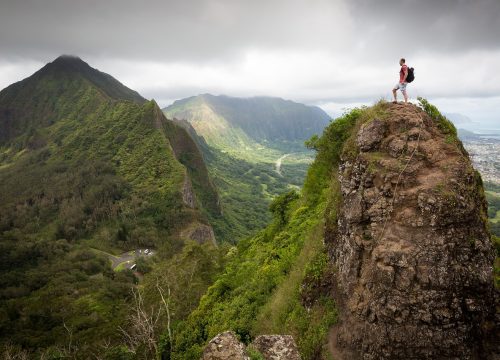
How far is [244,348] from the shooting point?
1088cm

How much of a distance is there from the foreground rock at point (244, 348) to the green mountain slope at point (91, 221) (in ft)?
193

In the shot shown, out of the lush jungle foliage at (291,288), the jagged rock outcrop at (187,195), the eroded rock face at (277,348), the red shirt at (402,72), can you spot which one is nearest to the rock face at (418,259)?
Result: the lush jungle foliage at (291,288)

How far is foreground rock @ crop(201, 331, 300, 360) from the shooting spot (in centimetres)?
1052

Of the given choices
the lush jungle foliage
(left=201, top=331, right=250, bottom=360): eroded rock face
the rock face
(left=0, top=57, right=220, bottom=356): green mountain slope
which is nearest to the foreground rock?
(left=201, top=331, right=250, bottom=360): eroded rock face

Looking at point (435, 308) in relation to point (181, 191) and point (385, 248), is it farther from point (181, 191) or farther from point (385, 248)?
point (181, 191)

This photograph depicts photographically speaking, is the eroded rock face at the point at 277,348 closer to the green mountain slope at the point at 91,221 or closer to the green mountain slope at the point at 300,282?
the green mountain slope at the point at 300,282

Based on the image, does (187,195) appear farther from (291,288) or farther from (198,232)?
(291,288)

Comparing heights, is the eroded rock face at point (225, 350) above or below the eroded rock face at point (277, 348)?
above

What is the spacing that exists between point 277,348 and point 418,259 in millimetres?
7207

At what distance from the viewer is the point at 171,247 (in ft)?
403

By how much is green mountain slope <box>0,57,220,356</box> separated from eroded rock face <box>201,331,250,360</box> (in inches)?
2337

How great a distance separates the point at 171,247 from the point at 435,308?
115 meters

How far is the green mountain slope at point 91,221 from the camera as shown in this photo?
8506cm

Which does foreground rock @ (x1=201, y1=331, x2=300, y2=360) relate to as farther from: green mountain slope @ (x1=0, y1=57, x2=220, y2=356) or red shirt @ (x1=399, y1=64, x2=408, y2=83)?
green mountain slope @ (x1=0, y1=57, x2=220, y2=356)
